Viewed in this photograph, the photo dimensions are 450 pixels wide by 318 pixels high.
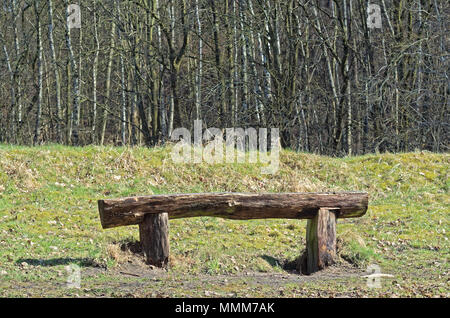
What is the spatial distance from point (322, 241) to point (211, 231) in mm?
3013

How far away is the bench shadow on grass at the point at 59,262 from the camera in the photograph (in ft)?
27.9

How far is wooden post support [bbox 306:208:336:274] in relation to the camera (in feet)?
28.6

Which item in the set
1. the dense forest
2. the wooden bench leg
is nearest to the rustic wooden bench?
the wooden bench leg

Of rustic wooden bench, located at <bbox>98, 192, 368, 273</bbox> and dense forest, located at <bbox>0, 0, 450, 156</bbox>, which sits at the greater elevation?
dense forest, located at <bbox>0, 0, 450, 156</bbox>

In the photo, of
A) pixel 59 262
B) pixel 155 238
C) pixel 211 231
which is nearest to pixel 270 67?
pixel 211 231

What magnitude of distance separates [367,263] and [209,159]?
6402 millimetres

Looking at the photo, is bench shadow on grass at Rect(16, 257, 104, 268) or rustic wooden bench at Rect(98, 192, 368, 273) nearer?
rustic wooden bench at Rect(98, 192, 368, 273)

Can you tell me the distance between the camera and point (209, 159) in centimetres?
1470

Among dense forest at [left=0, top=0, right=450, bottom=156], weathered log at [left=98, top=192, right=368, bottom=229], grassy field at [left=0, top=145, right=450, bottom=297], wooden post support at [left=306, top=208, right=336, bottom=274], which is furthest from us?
dense forest at [left=0, top=0, right=450, bottom=156]

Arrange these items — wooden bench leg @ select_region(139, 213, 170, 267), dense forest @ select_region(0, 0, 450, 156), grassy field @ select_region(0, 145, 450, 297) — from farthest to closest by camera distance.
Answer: dense forest @ select_region(0, 0, 450, 156), wooden bench leg @ select_region(139, 213, 170, 267), grassy field @ select_region(0, 145, 450, 297)

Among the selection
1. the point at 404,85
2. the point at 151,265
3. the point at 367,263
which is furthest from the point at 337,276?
the point at 404,85

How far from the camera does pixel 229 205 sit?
8555mm

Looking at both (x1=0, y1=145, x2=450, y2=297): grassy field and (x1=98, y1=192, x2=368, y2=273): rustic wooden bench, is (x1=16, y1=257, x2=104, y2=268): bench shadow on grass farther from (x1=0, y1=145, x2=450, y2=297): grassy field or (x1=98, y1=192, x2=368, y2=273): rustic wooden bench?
(x1=98, y1=192, x2=368, y2=273): rustic wooden bench

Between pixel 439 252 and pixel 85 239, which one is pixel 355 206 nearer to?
pixel 439 252
